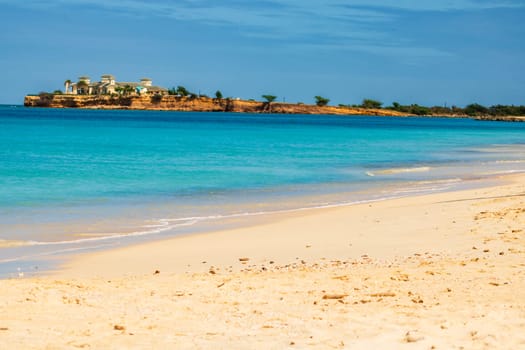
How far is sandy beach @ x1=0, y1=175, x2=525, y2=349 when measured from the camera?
6.38 m

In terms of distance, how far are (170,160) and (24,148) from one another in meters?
12.7

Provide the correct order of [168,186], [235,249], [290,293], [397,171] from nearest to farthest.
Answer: [290,293]
[235,249]
[168,186]
[397,171]

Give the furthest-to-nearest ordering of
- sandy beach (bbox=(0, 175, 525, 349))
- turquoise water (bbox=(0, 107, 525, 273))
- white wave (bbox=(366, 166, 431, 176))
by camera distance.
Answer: white wave (bbox=(366, 166, 431, 176))
turquoise water (bbox=(0, 107, 525, 273))
sandy beach (bbox=(0, 175, 525, 349))

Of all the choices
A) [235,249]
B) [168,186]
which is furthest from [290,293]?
[168,186]

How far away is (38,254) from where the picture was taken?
37.5 ft

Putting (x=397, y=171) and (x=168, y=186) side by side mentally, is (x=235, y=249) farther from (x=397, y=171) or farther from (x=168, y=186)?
(x=397, y=171)

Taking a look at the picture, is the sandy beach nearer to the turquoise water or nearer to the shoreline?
the shoreline

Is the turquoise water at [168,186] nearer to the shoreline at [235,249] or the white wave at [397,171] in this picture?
the white wave at [397,171]

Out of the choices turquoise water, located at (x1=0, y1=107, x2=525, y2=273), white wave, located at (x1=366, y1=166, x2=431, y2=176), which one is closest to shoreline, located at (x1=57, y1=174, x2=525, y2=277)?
turquoise water, located at (x1=0, y1=107, x2=525, y2=273)

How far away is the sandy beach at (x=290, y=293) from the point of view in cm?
638

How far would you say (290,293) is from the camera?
8062 mm

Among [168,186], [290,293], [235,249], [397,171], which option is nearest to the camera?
[290,293]

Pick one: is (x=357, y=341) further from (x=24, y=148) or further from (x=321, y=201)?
(x=24, y=148)

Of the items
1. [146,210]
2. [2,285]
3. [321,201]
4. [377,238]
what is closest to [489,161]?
[321,201]
